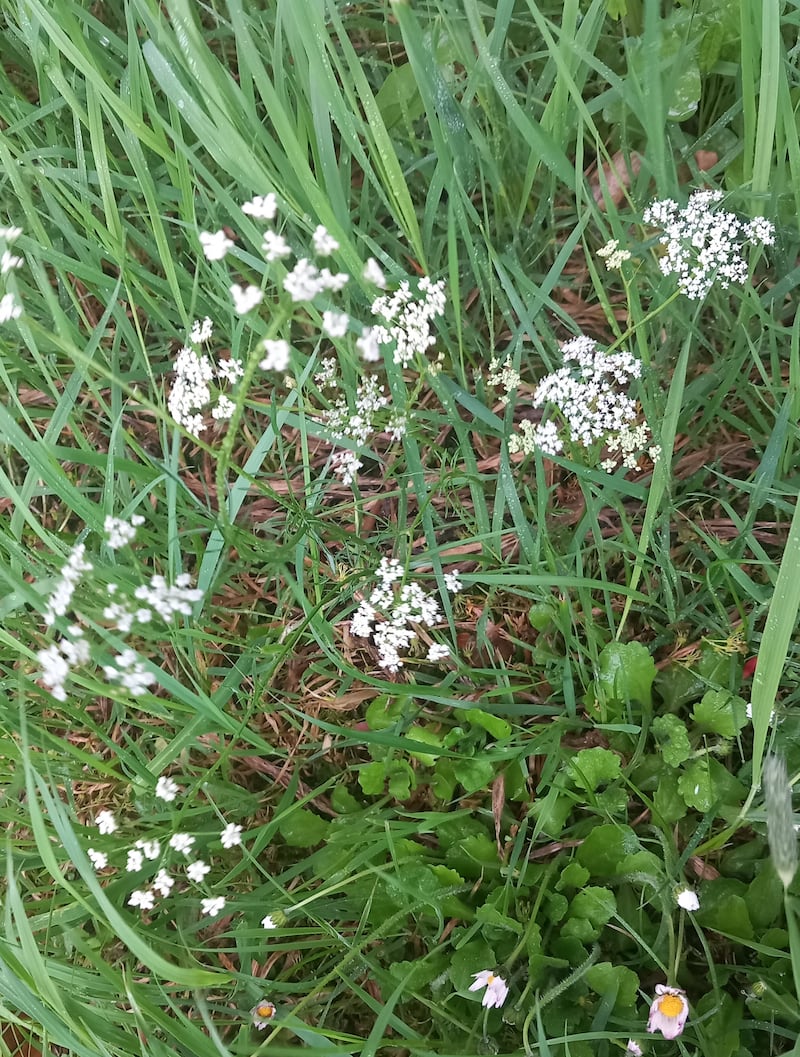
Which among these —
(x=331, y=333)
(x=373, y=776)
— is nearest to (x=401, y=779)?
(x=373, y=776)

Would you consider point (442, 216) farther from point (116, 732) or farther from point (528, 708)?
point (116, 732)

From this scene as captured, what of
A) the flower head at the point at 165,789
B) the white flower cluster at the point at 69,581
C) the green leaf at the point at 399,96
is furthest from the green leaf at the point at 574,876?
the green leaf at the point at 399,96

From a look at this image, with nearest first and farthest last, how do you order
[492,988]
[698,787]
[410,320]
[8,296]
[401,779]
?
1. [8,296]
2. [410,320]
3. [492,988]
4. [698,787]
5. [401,779]

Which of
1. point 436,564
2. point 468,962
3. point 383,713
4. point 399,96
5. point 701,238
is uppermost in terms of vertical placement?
point 399,96

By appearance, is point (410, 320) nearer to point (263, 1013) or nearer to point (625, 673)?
point (625, 673)

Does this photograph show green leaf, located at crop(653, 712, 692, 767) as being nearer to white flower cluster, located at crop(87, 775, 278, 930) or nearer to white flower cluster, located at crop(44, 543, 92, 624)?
white flower cluster, located at crop(87, 775, 278, 930)

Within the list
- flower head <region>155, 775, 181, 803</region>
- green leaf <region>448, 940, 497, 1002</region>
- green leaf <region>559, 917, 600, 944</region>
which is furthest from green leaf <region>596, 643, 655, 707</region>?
flower head <region>155, 775, 181, 803</region>
